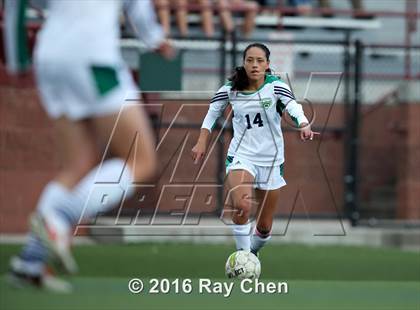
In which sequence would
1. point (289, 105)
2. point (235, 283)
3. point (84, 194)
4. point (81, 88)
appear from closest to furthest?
point (81, 88) < point (84, 194) < point (235, 283) < point (289, 105)

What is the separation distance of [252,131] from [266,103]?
329 millimetres

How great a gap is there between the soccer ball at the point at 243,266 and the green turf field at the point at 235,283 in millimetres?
278

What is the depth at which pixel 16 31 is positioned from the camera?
747 cm

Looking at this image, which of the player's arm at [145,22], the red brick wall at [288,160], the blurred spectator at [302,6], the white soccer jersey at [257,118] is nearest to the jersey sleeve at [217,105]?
the white soccer jersey at [257,118]

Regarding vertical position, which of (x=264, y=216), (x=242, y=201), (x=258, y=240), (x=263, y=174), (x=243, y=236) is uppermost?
(x=263, y=174)

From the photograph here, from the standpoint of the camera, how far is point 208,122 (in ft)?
39.5

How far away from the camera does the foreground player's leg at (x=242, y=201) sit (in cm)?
1201

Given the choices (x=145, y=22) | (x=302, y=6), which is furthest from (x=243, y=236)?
(x=302, y=6)

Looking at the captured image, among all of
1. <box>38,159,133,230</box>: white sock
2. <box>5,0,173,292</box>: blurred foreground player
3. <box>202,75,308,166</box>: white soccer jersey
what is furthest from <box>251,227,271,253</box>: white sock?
<box>5,0,173,292</box>: blurred foreground player

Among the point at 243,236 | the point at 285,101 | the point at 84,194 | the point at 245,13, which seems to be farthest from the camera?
the point at 245,13

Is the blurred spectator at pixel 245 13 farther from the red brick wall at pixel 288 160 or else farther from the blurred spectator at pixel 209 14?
the red brick wall at pixel 288 160

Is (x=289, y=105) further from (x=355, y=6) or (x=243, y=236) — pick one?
(x=355, y=6)

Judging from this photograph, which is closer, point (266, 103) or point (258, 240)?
point (266, 103)

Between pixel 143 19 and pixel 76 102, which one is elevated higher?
pixel 143 19
